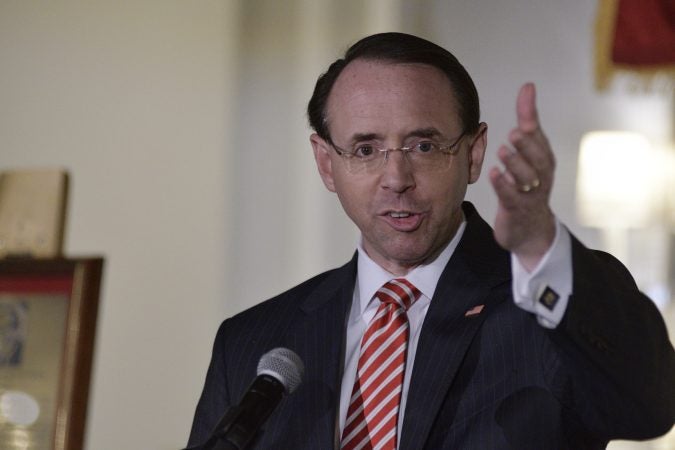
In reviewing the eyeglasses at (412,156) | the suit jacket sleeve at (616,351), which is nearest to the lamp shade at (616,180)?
the eyeglasses at (412,156)

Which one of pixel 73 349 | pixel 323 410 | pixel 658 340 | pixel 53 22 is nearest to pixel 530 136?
pixel 658 340

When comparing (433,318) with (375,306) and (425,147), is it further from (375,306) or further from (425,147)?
(425,147)

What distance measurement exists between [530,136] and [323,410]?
2.33ft

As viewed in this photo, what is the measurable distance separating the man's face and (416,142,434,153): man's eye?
0.04 ft

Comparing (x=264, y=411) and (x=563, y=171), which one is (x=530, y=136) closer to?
(x=264, y=411)

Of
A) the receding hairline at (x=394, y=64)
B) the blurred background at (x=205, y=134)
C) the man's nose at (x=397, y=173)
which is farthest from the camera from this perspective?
the blurred background at (x=205, y=134)

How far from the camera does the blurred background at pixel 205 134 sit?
11.9 ft

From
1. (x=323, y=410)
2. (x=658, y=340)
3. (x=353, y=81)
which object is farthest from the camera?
(x=353, y=81)

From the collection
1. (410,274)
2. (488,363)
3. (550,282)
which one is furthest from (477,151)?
(550,282)

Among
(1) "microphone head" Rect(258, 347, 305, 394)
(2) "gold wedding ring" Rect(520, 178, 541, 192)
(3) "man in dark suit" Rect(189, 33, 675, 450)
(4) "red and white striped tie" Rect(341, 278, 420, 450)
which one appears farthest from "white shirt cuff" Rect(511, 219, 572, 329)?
(4) "red and white striped tie" Rect(341, 278, 420, 450)

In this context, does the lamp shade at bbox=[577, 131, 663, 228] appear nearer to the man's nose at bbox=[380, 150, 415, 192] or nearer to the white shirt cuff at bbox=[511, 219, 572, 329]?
the man's nose at bbox=[380, 150, 415, 192]

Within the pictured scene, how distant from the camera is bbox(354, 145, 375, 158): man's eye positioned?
172cm

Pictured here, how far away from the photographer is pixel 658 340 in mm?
1327

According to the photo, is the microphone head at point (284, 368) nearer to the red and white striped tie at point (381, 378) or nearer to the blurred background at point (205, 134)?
the red and white striped tie at point (381, 378)
